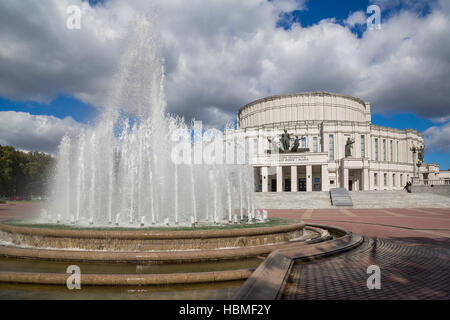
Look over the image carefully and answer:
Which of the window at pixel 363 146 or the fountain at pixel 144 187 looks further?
the window at pixel 363 146

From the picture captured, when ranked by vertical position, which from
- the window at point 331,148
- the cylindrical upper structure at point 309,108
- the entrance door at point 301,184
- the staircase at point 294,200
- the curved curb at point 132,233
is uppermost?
the cylindrical upper structure at point 309,108

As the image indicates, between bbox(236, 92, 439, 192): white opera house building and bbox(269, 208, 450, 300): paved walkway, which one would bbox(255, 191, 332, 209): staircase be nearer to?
bbox(236, 92, 439, 192): white opera house building

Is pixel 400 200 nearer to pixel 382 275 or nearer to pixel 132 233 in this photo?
pixel 382 275

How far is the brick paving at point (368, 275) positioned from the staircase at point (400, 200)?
78.0ft

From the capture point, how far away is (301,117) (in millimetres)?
60500

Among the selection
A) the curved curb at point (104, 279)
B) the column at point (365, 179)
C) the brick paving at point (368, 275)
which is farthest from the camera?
the column at point (365, 179)

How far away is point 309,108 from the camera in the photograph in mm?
60375

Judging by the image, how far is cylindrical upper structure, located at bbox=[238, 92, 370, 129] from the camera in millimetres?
60188

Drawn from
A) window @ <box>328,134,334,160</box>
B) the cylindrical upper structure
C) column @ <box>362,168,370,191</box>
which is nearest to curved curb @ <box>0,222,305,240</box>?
column @ <box>362,168,370,191</box>

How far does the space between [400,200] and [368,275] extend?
29435 millimetres

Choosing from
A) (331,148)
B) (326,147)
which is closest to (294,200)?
(326,147)

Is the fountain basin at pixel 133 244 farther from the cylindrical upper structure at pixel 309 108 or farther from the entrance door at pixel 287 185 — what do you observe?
the cylindrical upper structure at pixel 309 108

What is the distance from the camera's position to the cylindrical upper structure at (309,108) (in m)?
60.2

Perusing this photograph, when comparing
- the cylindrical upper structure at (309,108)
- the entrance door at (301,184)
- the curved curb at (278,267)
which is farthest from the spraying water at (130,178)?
the cylindrical upper structure at (309,108)
